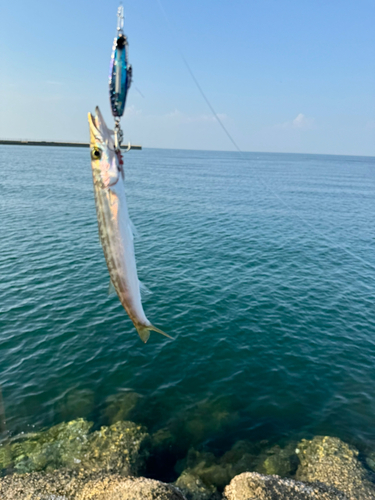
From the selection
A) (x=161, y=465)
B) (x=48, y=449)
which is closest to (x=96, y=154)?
(x=161, y=465)

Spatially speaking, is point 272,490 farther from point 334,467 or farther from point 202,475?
point 334,467

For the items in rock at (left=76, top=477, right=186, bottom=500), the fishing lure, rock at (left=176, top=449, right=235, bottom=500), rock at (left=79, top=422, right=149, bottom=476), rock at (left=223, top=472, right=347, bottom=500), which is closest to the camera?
the fishing lure

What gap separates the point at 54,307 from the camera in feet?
64.0

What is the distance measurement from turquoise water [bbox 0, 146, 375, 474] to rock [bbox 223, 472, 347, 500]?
1975 mm

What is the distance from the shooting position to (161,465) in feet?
35.5

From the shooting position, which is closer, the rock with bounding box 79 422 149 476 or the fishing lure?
the fishing lure

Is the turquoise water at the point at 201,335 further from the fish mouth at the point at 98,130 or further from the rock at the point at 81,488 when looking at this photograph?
the fish mouth at the point at 98,130

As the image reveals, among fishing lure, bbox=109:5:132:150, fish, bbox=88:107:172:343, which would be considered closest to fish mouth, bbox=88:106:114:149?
fish, bbox=88:107:172:343

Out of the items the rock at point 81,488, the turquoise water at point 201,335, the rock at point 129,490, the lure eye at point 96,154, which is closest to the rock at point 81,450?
the rock at point 81,488

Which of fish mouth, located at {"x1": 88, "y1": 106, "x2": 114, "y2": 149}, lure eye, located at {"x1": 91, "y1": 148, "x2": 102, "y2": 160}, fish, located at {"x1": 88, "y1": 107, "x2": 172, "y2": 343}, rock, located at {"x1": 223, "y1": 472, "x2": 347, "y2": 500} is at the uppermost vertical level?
fish mouth, located at {"x1": 88, "y1": 106, "x2": 114, "y2": 149}

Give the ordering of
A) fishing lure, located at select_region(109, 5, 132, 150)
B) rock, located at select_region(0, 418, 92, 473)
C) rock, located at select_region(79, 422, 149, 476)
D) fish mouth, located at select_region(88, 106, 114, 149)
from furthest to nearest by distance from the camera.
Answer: rock, located at select_region(0, 418, 92, 473)
rock, located at select_region(79, 422, 149, 476)
fishing lure, located at select_region(109, 5, 132, 150)
fish mouth, located at select_region(88, 106, 114, 149)

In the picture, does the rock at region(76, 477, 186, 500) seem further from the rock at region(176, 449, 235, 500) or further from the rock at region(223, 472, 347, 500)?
the rock at region(223, 472, 347, 500)

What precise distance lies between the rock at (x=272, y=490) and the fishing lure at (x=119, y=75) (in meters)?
10.6

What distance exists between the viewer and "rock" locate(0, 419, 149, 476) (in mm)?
10352
